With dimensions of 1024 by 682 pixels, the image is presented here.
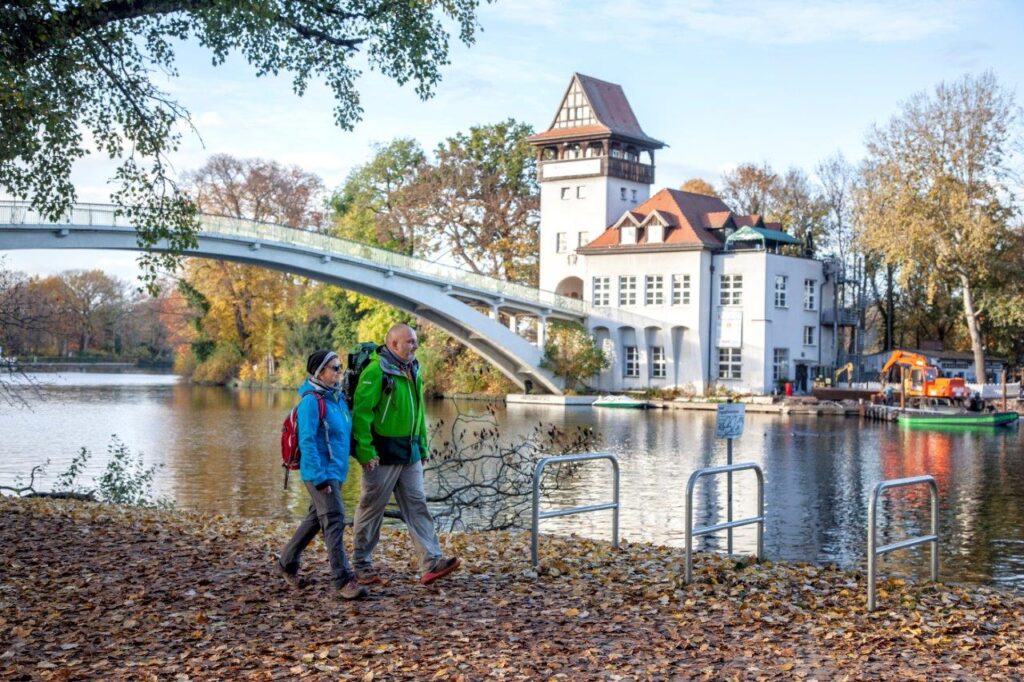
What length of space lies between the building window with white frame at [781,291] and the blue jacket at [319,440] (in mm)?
47529

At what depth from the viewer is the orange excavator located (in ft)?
149

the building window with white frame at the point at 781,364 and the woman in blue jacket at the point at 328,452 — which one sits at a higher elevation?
the building window with white frame at the point at 781,364

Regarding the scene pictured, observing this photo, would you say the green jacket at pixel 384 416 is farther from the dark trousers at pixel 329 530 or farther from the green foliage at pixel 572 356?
the green foliage at pixel 572 356

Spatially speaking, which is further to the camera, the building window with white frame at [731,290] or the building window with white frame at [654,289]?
the building window with white frame at [654,289]

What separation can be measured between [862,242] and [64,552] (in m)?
44.6

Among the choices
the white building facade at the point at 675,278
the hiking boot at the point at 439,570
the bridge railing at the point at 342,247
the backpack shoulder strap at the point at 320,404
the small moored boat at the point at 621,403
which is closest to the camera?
the backpack shoulder strap at the point at 320,404

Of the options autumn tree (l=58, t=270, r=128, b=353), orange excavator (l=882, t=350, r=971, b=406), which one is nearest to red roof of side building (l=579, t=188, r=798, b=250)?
orange excavator (l=882, t=350, r=971, b=406)

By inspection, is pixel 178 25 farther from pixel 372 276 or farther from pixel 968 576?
pixel 372 276

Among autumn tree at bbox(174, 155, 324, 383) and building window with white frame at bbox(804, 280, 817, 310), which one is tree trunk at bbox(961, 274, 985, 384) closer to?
building window with white frame at bbox(804, 280, 817, 310)

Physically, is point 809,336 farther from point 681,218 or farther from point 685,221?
point 681,218

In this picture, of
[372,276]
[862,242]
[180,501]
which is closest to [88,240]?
[372,276]

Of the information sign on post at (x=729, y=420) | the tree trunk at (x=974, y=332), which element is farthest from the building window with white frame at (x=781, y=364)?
the information sign on post at (x=729, y=420)

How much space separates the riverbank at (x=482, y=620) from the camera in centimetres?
673

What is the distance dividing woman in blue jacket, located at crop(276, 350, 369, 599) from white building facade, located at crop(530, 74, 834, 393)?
4592 cm
